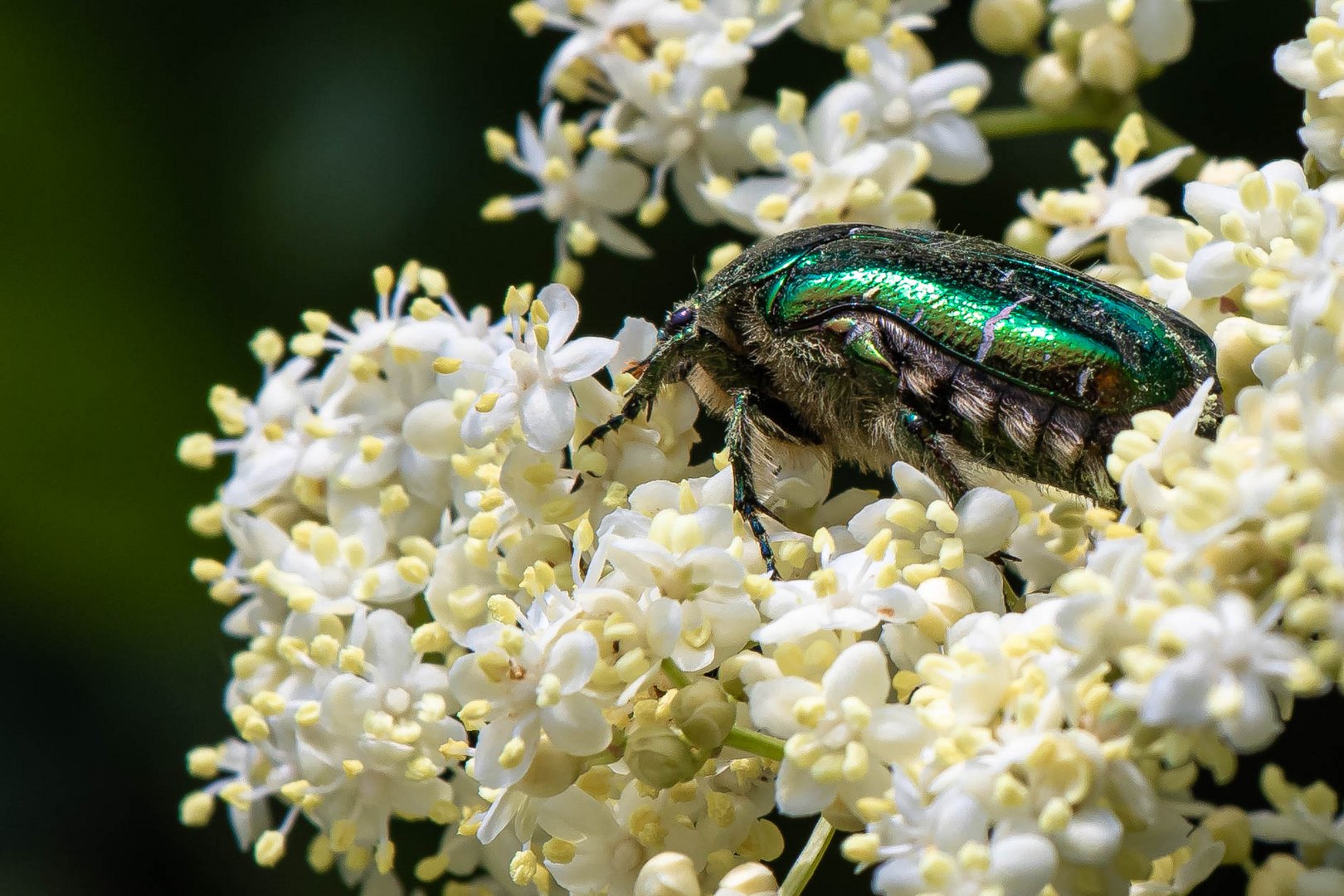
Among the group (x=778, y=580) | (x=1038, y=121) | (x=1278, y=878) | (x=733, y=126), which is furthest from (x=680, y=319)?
(x=1278, y=878)

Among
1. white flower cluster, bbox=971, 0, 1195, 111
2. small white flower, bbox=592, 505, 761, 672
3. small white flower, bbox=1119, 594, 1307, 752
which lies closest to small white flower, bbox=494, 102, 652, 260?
white flower cluster, bbox=971, 0, 1195, 111

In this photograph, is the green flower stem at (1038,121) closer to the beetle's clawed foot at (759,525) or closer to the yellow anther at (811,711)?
the beetle's clawed foot at (759,525)

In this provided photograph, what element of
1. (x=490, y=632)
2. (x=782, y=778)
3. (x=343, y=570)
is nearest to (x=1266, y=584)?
(x=782, y=778)

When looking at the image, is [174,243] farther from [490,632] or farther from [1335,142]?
[1335,142]

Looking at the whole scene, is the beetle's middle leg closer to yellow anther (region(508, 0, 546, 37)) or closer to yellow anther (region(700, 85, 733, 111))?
yellow anther (region(700, 85, 733, 111))

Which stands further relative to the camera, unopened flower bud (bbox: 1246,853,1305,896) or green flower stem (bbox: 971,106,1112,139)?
green flower stem (bbox: 971,106,1112,139)

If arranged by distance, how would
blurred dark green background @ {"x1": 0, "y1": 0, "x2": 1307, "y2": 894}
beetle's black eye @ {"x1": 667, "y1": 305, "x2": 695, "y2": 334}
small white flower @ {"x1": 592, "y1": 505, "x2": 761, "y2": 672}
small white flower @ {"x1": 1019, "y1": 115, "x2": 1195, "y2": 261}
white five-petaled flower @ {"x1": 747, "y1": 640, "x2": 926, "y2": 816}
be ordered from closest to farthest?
1. white five-petaled flower @ {"x1": 747, "y1": 640, "x2": 926, "y2": 816}
2. small white flower @ {"x1": 592, "y1": 505, "x2": 761, "y2": 672}
3. beetle's black eye @ {"x1": 667, "y1": 305, "x2": 695, "y2": 334}
4. small white flower @ {"x1": 1019, "y1": 115, "x2": 1195, "y2": 261}
5. blurred dark green background @ {"x1": 0, "y1": 0, "x2": 1307, "y2": 894}
